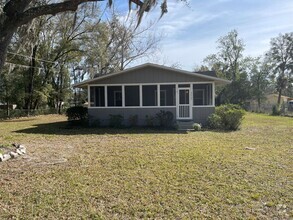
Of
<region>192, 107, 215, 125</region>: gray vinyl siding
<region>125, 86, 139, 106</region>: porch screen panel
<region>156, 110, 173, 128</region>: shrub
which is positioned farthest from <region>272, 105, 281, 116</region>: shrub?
<region>125, 86, 139, 106</region>: porch screen panel

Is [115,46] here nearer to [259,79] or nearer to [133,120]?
[133,120]

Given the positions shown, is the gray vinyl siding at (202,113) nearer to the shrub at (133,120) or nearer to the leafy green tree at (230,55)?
the shrub at (133,120)

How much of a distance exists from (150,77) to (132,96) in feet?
4.65

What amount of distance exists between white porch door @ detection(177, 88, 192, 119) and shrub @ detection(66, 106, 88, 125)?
17.5ft

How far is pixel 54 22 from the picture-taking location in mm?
20156

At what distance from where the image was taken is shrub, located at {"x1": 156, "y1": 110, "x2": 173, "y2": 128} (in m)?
12.5

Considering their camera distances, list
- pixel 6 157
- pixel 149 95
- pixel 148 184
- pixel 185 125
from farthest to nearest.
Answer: pixel 149 95, pixel 185 125, pixel 6 157, pixel 148 184

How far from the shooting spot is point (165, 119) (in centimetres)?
Answer: 1250

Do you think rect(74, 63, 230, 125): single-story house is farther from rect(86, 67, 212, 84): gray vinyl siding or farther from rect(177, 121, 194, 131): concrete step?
rect(177, 121, 194, 131): concrete step

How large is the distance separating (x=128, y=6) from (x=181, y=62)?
30.9m

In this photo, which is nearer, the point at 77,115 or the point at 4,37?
the point at 4,37

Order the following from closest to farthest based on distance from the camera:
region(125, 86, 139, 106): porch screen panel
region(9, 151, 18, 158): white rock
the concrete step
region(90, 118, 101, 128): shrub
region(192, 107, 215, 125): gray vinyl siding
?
region(9, 151, 18, 158): white rock < the concrete step < region(192, 107, 215, 125): gray vinyl siding < region(90, 118, 101, 128): shrub < region(125, 86, 139, 106): porch screen panel

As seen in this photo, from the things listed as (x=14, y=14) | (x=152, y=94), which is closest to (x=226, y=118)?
(x=152, y=94)

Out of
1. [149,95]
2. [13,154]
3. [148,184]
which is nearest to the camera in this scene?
[148,184]
